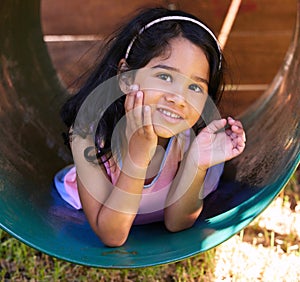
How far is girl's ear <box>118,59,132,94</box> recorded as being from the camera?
2143mm

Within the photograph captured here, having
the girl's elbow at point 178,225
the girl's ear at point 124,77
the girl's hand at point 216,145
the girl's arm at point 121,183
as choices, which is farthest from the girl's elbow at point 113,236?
the girl's ear at point 124,77

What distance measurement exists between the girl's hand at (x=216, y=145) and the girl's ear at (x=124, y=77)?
26 cm

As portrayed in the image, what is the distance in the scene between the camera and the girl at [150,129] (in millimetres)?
1997

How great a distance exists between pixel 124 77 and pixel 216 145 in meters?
0.34

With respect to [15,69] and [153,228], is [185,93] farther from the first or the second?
[15,69]

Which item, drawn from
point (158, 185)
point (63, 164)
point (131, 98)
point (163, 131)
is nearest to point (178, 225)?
point (158, 185)

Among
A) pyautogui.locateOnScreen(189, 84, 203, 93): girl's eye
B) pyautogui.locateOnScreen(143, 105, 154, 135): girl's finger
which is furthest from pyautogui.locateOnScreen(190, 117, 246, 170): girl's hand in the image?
pyautogui.locateOnScreen(143, 105, 154, 135): girl's finger

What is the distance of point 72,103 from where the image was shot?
2410 mm

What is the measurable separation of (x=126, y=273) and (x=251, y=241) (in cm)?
48

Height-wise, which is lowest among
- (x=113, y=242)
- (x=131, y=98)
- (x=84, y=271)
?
(x=84, y=271)

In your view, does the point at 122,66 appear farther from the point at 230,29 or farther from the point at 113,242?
the point at 230,29

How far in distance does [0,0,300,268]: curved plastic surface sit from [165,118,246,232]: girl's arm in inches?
1.8

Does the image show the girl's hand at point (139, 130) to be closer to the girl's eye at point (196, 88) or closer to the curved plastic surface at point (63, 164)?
the girl's eye at point (196, 88)

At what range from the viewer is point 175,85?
6.56 ft
